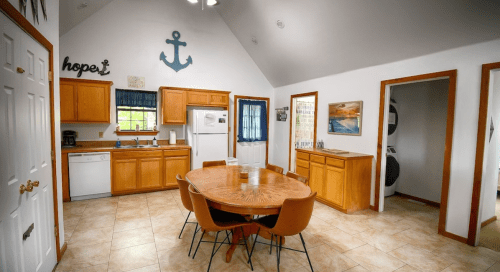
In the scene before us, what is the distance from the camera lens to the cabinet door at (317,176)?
4153 millimetres

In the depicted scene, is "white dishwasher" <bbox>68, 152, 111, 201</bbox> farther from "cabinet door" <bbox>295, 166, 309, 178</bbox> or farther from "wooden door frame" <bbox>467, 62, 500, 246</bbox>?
"wooden door frame" <bbox>467, 62, 500, 246</bbox>

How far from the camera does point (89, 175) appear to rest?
4121mm

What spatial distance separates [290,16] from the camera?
160 inches

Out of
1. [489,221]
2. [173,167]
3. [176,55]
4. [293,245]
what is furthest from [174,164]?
[489,221]

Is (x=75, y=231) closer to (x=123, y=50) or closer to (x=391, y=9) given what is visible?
(x=123, y=50)

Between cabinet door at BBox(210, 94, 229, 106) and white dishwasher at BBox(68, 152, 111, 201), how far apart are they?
2396 millimetres

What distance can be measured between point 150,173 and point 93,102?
1710mm

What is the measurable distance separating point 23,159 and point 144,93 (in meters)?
3.55

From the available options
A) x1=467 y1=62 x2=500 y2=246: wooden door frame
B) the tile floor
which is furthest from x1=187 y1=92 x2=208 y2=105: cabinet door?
x1=467 y1=62 x2=500 y2=246: wooden door frame

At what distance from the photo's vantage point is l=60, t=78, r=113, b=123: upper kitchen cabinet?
4.11 m

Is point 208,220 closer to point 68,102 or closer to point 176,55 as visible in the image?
point 68,102

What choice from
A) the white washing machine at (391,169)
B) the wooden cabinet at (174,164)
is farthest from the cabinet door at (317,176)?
the wooden cabinet at (174,164)

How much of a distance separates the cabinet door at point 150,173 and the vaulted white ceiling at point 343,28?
2802 mm

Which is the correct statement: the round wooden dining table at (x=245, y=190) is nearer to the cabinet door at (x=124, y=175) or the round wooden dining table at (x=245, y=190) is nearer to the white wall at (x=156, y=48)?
the cabinet door at (x=124, y=175)
